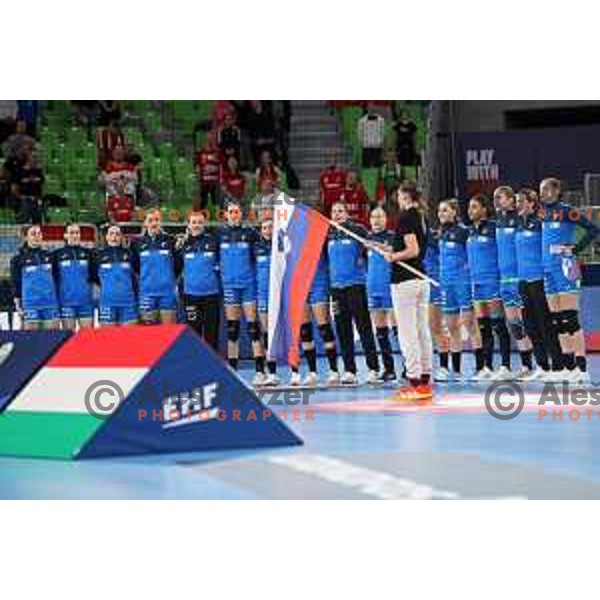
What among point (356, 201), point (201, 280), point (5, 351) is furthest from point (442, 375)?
point (356, 201)

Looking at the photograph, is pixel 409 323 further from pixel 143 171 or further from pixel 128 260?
pixel 143 171

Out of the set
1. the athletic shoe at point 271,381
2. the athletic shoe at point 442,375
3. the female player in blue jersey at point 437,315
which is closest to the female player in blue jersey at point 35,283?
the athletic shoe at point 271,381

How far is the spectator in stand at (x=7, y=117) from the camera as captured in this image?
2106 centimetres

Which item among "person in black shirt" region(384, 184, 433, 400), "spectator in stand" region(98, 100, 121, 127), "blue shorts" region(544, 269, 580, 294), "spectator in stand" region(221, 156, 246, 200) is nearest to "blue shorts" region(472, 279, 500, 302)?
"blue shorts" region(544, 269, 580, 294)

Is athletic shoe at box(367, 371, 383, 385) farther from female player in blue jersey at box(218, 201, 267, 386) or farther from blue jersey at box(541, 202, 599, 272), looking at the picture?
blue jersey at box(541, 202, 599, 272)

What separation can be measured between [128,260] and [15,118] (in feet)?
26.0

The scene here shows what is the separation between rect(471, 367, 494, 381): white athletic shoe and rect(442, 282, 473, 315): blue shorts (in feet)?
2.39

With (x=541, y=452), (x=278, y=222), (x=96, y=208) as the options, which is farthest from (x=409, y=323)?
(x=96, y=208)

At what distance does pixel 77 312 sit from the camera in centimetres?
1453

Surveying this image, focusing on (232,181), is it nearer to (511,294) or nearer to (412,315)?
(511,294)

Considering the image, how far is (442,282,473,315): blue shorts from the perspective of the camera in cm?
1427

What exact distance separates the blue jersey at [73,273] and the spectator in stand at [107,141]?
291 inches

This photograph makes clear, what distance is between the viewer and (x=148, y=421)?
8.40 metres

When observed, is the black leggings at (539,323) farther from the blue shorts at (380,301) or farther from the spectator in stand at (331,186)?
the spectator in stand at (331,186)
